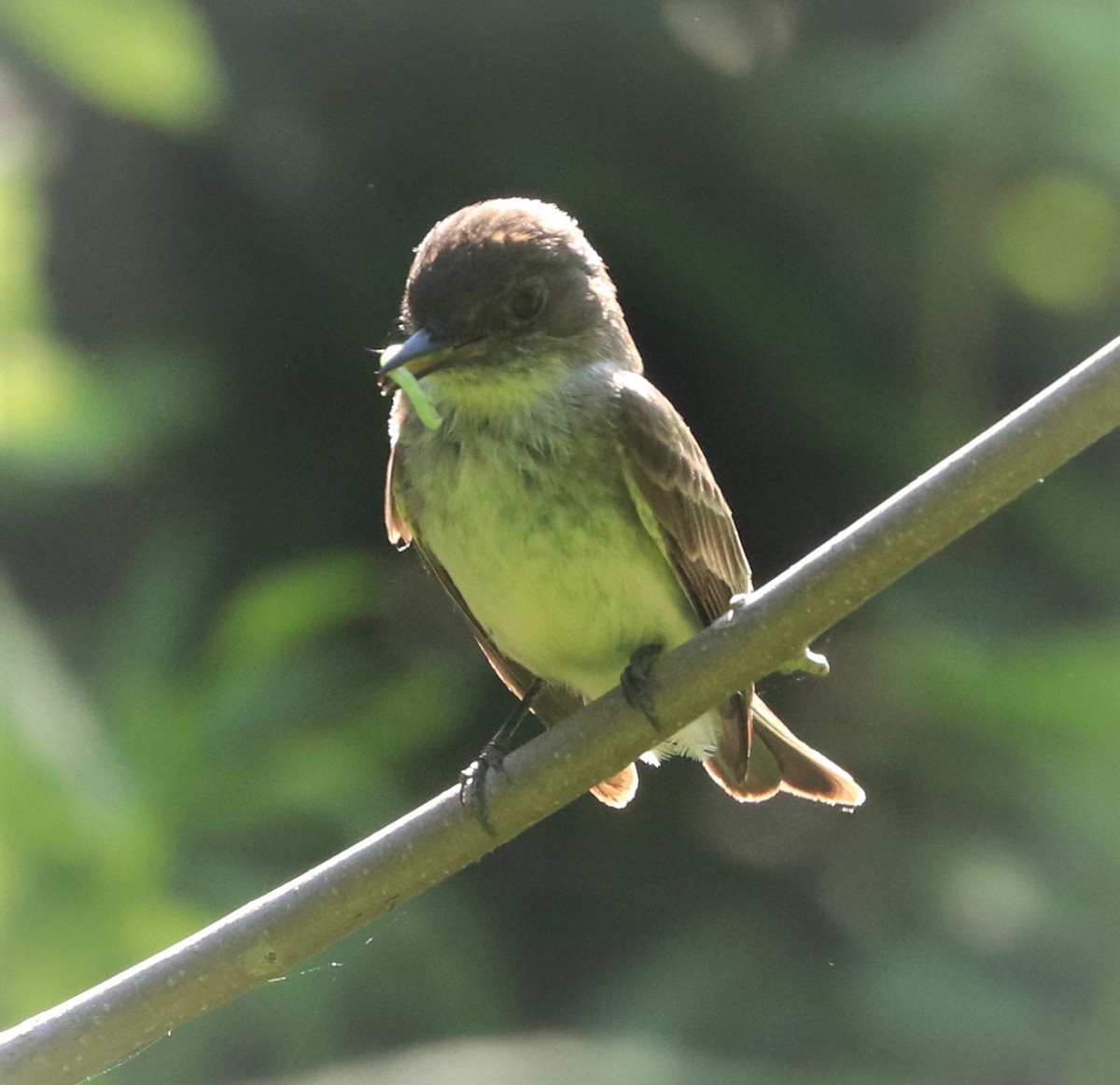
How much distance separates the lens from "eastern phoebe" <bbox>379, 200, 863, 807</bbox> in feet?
5.86

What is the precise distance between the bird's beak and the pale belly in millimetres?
123

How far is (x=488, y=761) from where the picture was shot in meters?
1.80

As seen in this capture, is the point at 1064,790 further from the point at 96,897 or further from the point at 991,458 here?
the point at 96,897

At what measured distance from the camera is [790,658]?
4.40 feet

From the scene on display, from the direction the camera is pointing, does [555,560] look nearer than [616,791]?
Yes

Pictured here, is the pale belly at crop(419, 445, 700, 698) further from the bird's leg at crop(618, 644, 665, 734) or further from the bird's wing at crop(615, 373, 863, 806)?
the bird's leg at crop(618, 644, 665, 734)

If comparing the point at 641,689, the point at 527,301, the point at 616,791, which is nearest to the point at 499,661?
the point at 616,791

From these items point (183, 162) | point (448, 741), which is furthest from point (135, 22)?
point (448, 741)

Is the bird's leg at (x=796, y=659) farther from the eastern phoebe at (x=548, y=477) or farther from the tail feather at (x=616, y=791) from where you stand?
the tail feather at (x=616, y=791)

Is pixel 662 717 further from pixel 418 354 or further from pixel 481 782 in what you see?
pixel 418 354

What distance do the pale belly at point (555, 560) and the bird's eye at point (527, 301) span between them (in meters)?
0.20

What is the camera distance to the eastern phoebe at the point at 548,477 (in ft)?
5.86

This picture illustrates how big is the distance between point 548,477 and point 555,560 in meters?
0.10

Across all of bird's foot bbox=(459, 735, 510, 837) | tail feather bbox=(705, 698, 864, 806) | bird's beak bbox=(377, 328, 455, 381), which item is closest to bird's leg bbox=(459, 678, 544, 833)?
bird's foot bbox=(459, 735, 510, 837)
